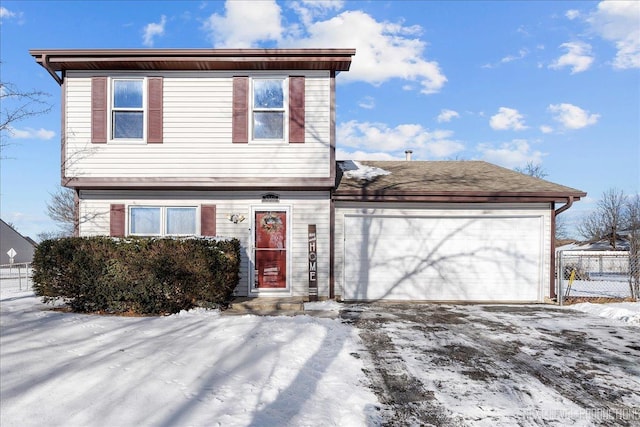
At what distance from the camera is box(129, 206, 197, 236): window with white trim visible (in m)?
8.95

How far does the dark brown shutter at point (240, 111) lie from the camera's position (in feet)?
28.1

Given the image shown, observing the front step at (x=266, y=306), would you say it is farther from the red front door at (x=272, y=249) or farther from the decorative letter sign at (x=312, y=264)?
the red front door at (x=272, y=249)

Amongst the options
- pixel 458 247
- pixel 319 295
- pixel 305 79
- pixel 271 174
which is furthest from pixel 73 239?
pixel 458 247

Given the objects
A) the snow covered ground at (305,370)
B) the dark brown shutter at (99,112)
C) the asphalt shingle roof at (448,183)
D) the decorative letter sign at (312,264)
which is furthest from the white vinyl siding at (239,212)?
the snow covered ground at (305,370)

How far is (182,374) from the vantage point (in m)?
4.14

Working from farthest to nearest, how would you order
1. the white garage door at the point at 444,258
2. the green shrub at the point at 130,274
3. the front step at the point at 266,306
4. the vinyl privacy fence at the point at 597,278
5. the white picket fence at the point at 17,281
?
1. the white picket fence at the point at 17,281
2. the vinyl privacy fence at the point at 597,278
3. the white garage door at the point at 444,258
4. the front step at the point at 266,306
5. the green shrub at the point at 130,274

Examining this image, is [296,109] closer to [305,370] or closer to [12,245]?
[305,370]

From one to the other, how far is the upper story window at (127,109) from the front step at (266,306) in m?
4.46

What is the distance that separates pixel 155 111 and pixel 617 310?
10.7 meters

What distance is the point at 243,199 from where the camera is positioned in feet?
29.3

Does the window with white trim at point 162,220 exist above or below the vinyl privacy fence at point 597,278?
above

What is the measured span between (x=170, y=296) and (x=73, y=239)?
2199 mm

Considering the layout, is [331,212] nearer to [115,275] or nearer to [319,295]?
[319,295]

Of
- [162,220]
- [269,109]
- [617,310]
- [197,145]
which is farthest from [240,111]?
[617,310]
